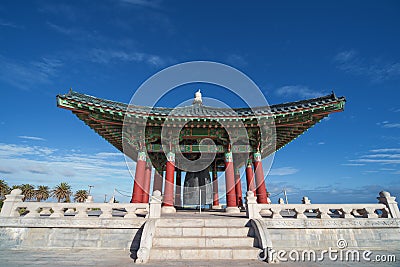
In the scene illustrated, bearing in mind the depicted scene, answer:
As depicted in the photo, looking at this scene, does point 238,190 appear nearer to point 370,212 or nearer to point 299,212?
point 299,212

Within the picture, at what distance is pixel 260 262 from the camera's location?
19.7 ft

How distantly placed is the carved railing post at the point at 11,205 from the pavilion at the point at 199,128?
4.90 metres

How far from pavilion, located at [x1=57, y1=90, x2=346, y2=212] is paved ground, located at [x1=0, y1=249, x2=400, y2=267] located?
5.78m

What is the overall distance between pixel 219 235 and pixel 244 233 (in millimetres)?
946

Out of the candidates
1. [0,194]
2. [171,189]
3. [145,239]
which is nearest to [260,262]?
[145,239]

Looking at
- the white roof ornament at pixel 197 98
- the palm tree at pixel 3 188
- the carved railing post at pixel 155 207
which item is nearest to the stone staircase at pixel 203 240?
the carved railing post at pixel 155 207

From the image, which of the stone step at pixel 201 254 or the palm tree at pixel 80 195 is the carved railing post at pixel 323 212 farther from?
the palm tree at pixel 80 195

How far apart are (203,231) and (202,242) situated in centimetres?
59

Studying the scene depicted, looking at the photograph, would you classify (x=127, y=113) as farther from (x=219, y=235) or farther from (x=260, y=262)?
(x=260, y=262)

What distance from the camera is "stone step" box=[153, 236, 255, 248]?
6.94m

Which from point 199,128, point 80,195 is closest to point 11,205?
point 199,128

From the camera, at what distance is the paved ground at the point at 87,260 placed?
583 centimetres

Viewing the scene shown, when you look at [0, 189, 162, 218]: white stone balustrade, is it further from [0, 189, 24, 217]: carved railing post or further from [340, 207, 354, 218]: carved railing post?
[340, 207, 354, 218]: carved railing post

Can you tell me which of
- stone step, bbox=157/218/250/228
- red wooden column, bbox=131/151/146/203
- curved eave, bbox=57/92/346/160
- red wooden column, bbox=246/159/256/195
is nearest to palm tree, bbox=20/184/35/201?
curved eave, bbox=57/92/346/160
